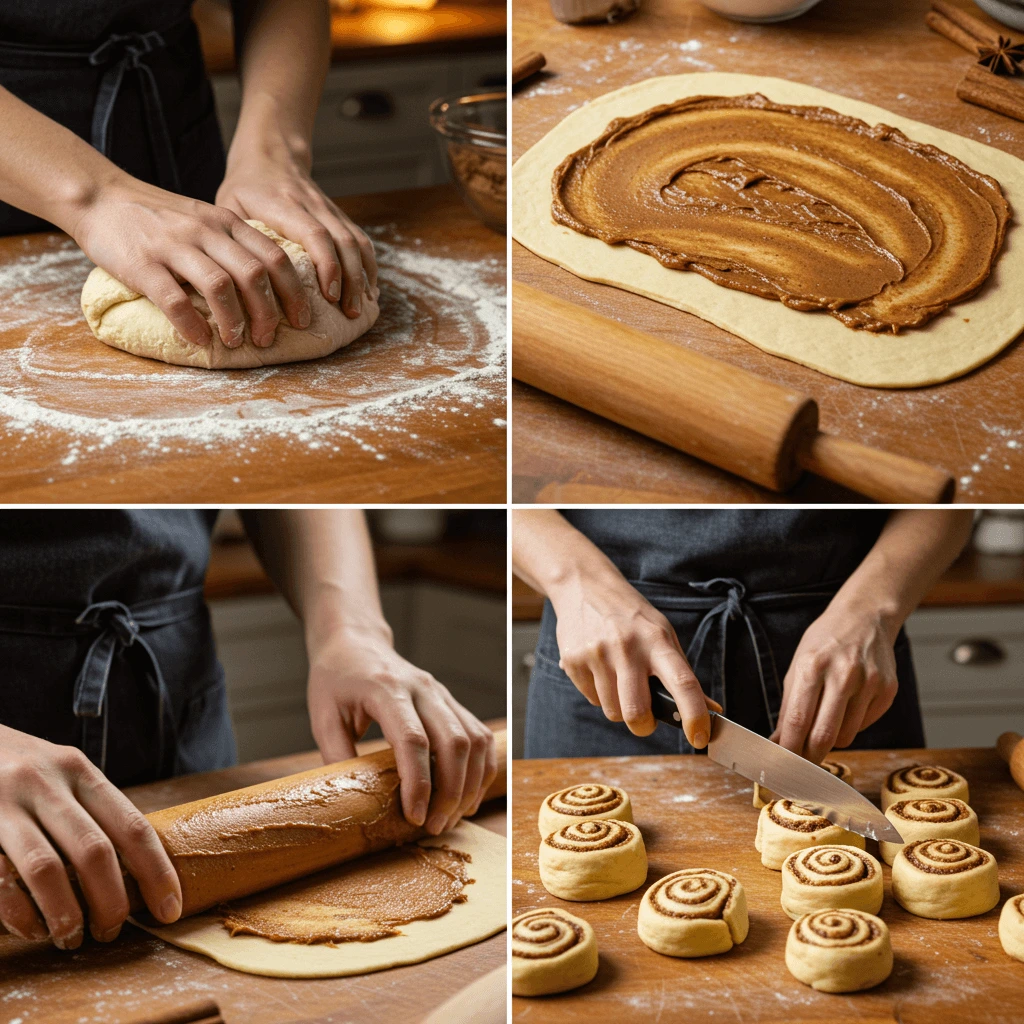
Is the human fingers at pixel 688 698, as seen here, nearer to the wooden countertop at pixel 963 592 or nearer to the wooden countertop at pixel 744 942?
the wooden countertop at pixel 744 942

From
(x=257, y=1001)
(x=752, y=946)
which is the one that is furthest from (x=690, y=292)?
(x=257, y=1001)

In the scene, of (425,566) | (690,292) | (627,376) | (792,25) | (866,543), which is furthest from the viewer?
(425,566)

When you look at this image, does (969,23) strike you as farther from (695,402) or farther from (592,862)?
(592,862)

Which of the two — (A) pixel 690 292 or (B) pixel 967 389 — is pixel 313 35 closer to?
(A) pixel 690 292

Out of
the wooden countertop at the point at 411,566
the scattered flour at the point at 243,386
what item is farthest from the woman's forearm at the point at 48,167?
the wooden countertop at the point at 411,566

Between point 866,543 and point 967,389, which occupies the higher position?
point 967,389

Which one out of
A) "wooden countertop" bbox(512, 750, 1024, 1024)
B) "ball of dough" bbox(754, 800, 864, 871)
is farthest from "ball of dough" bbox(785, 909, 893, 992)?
"ball of dough" bbox(754, 800, 864, 871)
